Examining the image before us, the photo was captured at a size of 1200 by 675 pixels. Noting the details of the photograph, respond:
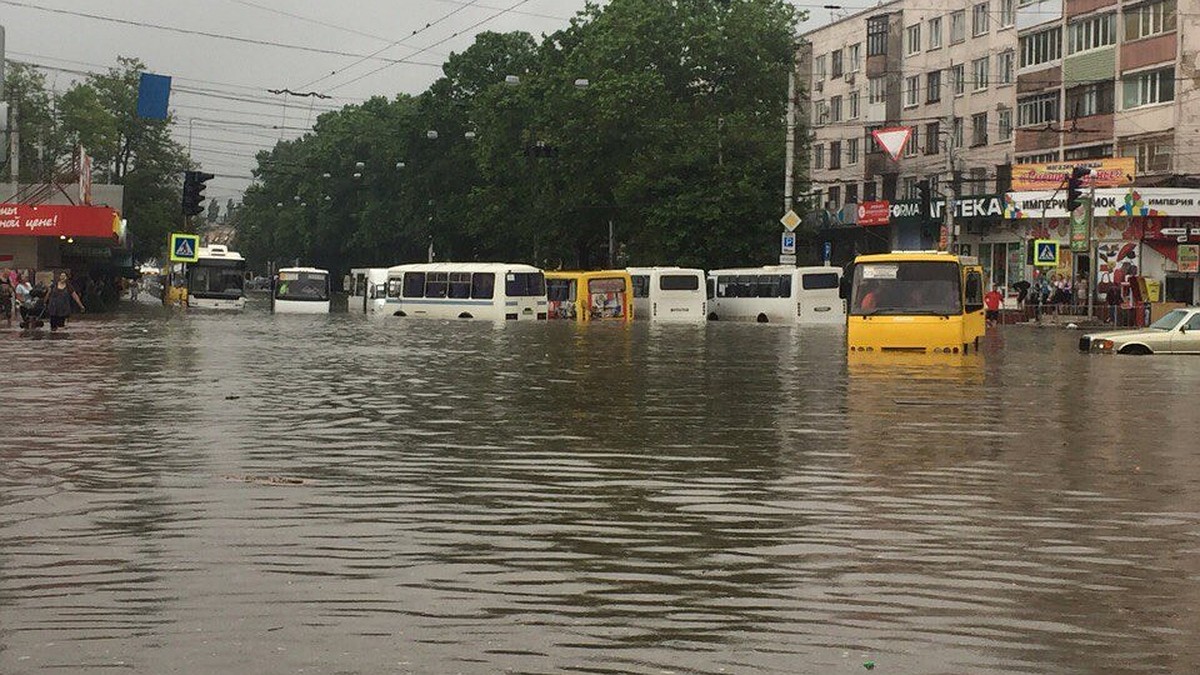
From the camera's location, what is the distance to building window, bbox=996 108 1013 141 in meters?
83.6

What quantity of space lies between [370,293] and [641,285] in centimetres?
1472

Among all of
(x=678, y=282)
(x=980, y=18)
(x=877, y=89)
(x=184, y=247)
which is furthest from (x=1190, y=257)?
(x=184, y=247)

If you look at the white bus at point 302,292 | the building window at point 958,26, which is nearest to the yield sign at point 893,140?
the white bus at point 302,292

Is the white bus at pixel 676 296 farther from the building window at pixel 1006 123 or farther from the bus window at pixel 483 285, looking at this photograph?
the building window at pixel 1006 123

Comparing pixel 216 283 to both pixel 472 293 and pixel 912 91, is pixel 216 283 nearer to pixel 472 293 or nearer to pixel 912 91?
pixel 472 293

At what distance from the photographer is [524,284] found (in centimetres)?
7319

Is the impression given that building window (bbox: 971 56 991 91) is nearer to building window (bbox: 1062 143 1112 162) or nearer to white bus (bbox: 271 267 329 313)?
building window (bbox: 1062 143 1112 162)

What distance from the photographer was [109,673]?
641cm

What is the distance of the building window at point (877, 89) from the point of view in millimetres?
94625

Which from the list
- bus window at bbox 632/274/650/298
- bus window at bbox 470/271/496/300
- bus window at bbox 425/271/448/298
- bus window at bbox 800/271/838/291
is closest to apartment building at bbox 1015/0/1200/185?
bus window at bbox 800/271/838/291

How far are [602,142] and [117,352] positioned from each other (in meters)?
48.6

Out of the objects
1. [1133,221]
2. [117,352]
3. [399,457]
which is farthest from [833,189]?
[399,457]

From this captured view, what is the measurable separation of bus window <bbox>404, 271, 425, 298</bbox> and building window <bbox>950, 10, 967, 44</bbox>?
2909 centimetres

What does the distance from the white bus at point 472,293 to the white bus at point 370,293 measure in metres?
1.45
